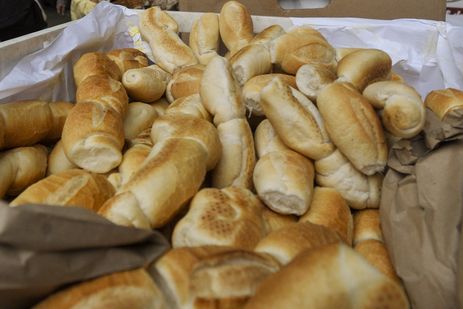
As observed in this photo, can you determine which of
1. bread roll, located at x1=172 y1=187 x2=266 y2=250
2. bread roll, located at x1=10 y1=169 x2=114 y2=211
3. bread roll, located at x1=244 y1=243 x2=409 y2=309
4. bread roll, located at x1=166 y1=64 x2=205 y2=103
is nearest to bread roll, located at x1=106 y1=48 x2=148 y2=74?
bread roll, located at x1=166 y1=64 x2=205 y2=103

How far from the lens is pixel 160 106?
1.23m

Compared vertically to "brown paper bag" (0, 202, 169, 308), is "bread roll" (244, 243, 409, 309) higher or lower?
lower

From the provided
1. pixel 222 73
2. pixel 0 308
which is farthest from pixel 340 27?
pixel 0 308

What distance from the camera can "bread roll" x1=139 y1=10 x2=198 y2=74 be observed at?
1.31 m

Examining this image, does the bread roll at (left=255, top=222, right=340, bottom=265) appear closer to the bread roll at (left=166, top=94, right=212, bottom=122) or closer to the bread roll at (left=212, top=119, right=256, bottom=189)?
the bread roll at (left=212, top=119, right=256, bottom=189)

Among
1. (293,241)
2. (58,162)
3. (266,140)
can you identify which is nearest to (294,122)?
(266,140)

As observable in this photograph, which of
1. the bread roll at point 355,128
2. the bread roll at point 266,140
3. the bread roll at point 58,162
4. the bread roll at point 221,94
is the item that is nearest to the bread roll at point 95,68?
the bread roll at point 58,162

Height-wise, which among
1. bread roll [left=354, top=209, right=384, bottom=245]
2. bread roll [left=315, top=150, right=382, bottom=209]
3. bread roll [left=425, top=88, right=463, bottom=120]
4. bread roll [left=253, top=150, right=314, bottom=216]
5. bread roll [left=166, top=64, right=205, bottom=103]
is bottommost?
bread roll [left=354, top=209, right=384, bottom=245]

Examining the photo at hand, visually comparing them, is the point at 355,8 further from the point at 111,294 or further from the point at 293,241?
the point at 111,294

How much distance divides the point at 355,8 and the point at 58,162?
1.10 meters

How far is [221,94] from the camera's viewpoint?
3.11 feet

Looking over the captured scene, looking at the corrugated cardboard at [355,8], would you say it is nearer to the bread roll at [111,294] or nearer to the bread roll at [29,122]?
the bread roll at [29,122]

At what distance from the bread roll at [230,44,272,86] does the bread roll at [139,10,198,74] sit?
22cm

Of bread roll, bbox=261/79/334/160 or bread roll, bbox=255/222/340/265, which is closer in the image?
bread roll, bbox=255/222/340/265
